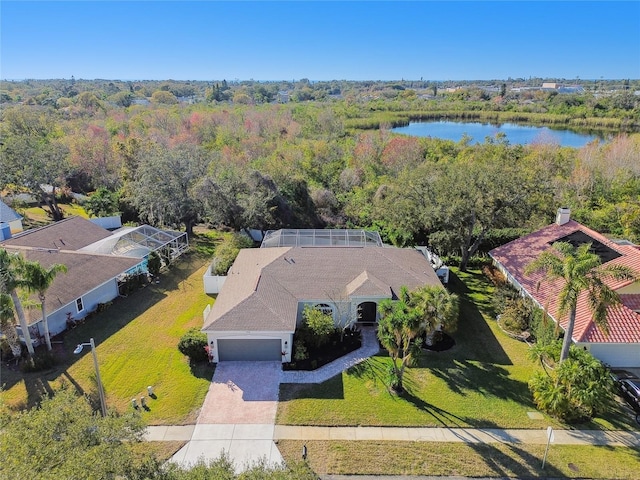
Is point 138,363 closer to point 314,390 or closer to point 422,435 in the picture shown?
point 314,390

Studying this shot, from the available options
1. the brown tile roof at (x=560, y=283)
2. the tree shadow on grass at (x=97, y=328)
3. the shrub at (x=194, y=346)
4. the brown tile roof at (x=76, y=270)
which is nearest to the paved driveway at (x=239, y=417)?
the shrub at (x=194, y=346)

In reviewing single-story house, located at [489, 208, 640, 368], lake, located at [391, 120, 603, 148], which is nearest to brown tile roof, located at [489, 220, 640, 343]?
single-story house, located at [489, 208, 640, 368]

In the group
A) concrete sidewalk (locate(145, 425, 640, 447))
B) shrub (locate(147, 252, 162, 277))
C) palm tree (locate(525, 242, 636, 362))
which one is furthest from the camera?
shrub (locate(147, 252, 162, 277))

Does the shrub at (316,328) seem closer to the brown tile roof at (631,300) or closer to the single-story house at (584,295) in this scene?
the single-story house at (584,295)

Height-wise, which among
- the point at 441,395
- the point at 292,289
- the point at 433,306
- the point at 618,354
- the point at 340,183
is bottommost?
the point at 441,395

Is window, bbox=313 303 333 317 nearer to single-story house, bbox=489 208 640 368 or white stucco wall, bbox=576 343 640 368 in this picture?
single-story house, bbox=489 208 640 368

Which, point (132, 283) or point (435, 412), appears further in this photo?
point (132, 283)

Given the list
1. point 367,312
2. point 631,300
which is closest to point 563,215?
point 631,300
